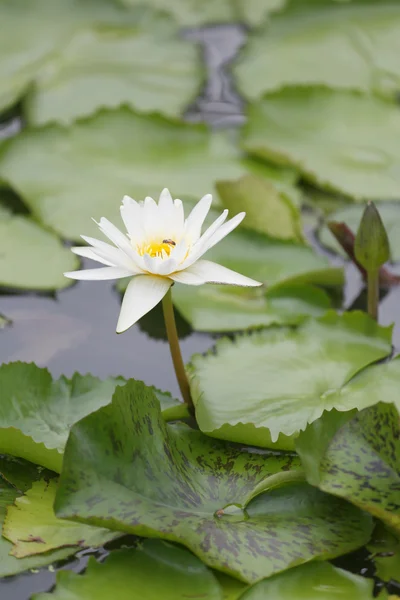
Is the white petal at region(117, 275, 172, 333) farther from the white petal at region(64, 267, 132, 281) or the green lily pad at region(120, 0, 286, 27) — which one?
the green lily pad at region(120, 0, 286, 27)

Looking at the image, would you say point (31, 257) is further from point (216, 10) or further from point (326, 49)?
point (216, 10)

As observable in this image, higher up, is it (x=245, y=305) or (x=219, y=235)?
(x=219, y=235)

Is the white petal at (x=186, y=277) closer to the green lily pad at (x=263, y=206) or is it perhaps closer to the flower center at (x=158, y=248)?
the flower center at (x=158, y=248)

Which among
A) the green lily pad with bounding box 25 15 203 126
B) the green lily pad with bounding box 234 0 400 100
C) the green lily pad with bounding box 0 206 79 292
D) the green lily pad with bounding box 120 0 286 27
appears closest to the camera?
the green lily pad with bounding box 0 206 79 292

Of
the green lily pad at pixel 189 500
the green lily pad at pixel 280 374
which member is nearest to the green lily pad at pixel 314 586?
the green lily pad at pixel 189 500

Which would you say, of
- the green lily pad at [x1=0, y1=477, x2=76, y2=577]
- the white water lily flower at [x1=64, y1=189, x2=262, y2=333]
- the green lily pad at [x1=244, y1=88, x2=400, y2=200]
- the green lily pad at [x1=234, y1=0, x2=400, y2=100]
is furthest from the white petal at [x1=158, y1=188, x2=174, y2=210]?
the green lily pad at [x1=234, y1=0, x2=400, y2=100]

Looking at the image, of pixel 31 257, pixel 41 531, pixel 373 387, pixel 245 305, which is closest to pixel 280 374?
pixel 373 387
